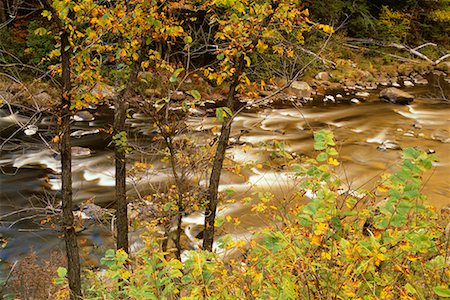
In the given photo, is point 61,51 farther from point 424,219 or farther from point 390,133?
point 390,133

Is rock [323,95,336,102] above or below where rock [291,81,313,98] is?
below

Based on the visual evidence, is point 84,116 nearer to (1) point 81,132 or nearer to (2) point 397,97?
(1) point 81,132

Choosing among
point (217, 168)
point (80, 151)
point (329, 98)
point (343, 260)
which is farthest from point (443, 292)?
point (329, 98)

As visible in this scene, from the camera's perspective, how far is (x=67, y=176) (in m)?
4.51

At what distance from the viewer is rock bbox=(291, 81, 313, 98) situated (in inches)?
754

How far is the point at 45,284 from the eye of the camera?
5.79m

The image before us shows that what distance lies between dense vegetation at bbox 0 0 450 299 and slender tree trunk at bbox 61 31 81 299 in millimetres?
13

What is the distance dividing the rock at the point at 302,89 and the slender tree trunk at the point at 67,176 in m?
15.4

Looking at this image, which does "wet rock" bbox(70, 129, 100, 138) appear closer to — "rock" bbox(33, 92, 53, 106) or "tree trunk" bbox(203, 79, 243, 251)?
"rock" bbox(33, 92, 53, 106)

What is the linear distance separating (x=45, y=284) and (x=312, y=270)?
190 inches

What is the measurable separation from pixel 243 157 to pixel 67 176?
7245 mm

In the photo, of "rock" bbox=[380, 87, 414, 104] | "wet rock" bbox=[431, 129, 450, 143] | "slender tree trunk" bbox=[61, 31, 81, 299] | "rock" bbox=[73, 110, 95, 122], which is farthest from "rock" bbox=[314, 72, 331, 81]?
"slender tree trunk" bbox=[61, 31, 81, 299]

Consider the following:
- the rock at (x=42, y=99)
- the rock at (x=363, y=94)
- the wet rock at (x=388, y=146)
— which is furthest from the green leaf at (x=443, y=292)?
the rock at (x=363, y=94)

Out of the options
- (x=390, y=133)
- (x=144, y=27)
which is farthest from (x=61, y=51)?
(x=390, y=133)
